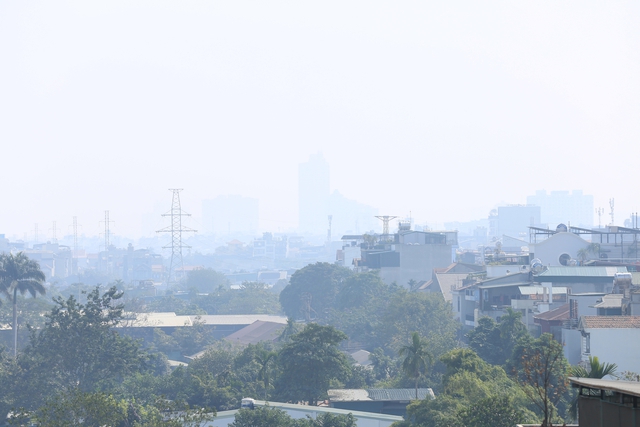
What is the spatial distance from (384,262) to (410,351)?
167 feet

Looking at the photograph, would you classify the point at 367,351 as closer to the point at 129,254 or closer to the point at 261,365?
the point at 261,365

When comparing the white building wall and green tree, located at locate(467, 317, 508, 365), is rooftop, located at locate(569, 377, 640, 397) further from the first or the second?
green tree, located at locate(467, 317, 508, 365)

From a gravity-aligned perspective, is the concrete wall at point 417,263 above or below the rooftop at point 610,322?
above

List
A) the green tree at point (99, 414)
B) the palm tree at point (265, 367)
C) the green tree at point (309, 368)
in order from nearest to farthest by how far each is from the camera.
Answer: the green tree at point (99, 414) → the green tree at point (309, 368) → the palm tree at point (265, 367)

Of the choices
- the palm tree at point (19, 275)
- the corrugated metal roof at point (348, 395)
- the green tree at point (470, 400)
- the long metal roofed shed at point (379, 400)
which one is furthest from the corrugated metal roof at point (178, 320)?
the green tree at point (470, 400)

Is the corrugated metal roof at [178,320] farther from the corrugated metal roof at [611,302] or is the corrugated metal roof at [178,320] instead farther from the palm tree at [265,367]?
the corrugated metal roof at [611,302]

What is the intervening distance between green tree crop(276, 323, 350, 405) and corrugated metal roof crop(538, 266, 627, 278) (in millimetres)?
16788

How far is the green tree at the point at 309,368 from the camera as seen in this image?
38.2 m

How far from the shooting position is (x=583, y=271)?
169 feet

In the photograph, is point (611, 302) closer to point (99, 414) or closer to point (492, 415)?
point (492, 415)

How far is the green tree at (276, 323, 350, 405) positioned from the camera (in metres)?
38.2

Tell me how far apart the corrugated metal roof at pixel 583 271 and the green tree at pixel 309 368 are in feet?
55.1

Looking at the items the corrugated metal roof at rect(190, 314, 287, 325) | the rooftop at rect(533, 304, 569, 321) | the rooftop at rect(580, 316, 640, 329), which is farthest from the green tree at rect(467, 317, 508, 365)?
the corrugated metal roof at rect(190, 314, 287, 325)

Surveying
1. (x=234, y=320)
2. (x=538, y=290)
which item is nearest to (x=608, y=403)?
(x=538, y=290)
